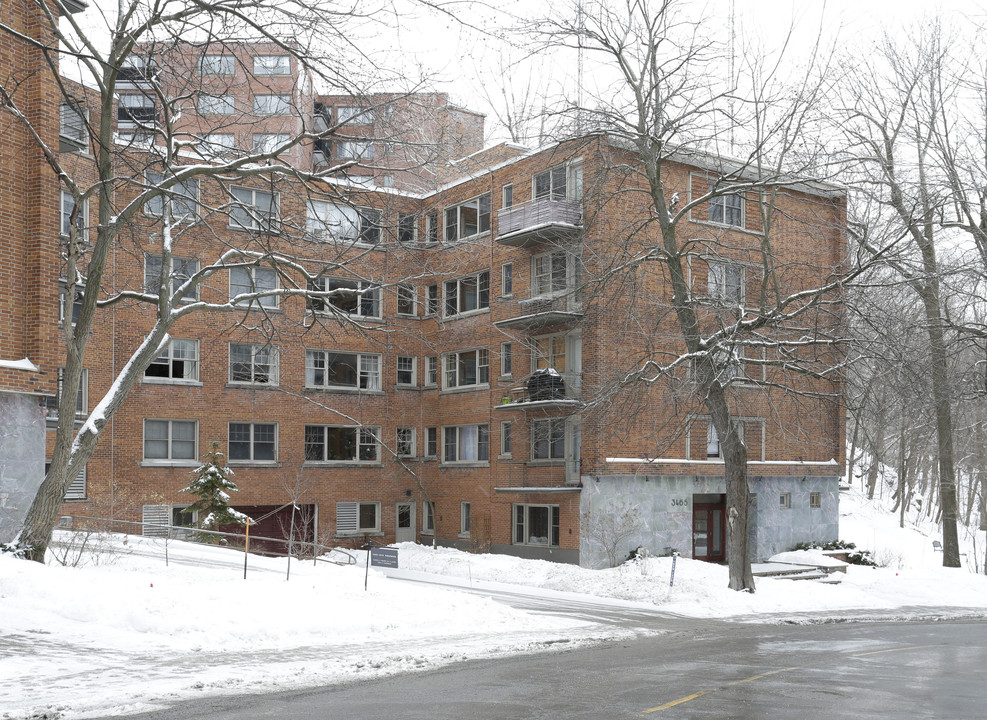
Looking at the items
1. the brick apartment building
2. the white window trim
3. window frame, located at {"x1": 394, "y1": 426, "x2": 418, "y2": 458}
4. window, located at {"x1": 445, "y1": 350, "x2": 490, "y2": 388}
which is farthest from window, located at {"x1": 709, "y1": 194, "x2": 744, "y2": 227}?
window frame, located at {"x1": 394, "y1": 426, "x2": 418, "y2": 458}

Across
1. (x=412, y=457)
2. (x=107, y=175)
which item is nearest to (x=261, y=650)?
(x=107, y=175)

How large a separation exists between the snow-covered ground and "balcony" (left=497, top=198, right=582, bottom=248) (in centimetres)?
1236

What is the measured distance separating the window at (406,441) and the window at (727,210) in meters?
15.7

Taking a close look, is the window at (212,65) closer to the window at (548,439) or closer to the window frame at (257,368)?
the window at (548,439)

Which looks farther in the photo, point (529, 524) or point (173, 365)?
point (173, 365)

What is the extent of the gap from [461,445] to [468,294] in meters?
6.14

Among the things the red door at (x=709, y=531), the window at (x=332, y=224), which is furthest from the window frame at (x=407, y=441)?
the red door at (x=709, y=531)

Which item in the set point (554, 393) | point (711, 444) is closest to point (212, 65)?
point (554, 393)

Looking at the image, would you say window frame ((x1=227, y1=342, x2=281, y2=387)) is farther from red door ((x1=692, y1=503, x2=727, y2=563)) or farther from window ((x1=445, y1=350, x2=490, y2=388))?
red door ((x1=692, y1=503, x2=727, y2=563))

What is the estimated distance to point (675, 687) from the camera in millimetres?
11867

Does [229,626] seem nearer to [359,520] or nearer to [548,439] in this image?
[548,439]

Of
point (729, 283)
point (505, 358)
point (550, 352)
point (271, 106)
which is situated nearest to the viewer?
point (271, 106)

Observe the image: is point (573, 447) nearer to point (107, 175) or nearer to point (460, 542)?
point (460, 542)

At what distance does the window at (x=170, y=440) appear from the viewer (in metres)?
36.0
